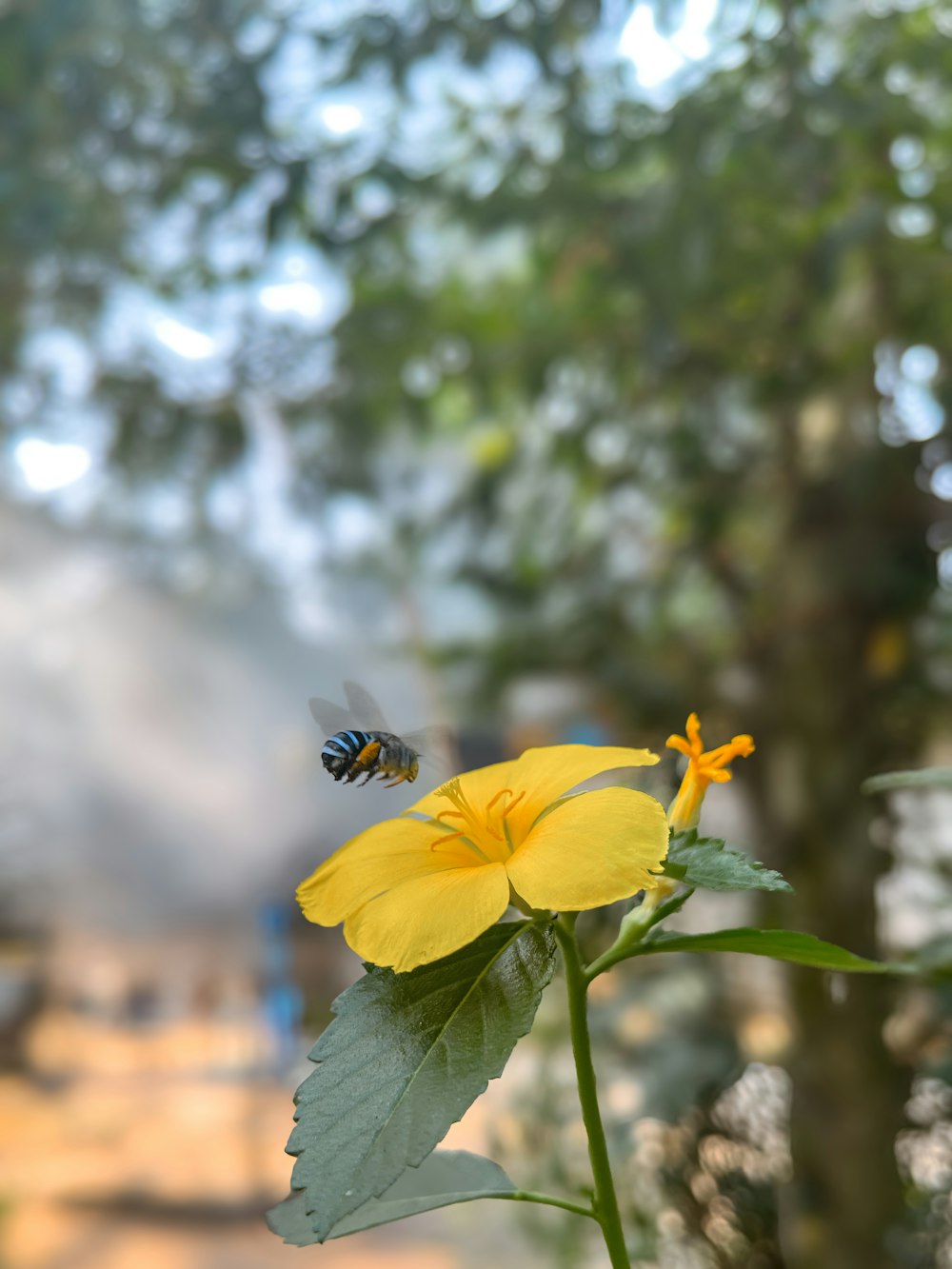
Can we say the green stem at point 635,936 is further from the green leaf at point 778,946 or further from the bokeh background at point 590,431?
the bokeh background at point 590,431

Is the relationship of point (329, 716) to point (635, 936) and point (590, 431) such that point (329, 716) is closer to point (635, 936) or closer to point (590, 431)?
point (635, 936)

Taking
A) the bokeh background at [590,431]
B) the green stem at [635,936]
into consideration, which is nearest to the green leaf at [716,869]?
the green stem at [635,936]

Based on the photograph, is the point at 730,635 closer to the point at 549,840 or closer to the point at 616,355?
the point at 616,355

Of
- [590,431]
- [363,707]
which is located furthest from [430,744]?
[590,431]

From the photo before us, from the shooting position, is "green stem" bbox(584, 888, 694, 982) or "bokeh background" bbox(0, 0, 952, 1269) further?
"bokeh background" bbox(0, 0, 952, 1269)

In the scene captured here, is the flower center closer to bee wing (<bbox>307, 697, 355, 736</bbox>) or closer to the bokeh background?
bee wing (<bbox>307, 697, 355, 736</bbox>)

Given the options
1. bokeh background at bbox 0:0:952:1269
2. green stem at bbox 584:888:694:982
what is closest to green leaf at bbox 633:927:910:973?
green stem at bbox 584:888:694:982
